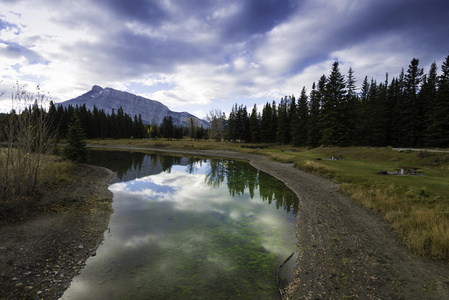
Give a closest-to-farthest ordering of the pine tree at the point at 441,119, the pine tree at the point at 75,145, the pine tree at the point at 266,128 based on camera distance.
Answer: the pine tree at the point at 75,145
the pine tree at the point at 441,119
the pine tree at the point at 266,128

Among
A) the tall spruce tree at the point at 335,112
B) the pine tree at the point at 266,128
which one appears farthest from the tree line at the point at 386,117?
the pine tree at the point at 266,128

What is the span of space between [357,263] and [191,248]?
7.28m

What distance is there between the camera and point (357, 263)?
8664 millimetres

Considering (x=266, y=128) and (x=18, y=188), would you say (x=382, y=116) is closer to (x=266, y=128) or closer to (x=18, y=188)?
(x=266, y=128)

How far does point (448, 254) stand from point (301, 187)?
14.5 metres

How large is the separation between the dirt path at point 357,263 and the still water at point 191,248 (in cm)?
87

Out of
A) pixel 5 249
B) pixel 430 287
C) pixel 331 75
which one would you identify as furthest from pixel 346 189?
pixel 331 75

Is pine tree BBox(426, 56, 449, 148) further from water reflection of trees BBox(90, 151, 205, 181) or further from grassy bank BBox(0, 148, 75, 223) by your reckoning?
grassy bank BBox(0, 148, 75, 223)

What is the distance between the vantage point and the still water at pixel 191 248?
7.46 m

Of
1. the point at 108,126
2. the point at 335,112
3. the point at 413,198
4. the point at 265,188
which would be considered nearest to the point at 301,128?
the point at 335,112

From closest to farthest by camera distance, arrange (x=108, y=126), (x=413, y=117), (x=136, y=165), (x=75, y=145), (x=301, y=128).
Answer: (x=75, y=145)
(x=136, y=165)
(x=413, y=117)
(x=301, y=128)
(x=108, y=126)

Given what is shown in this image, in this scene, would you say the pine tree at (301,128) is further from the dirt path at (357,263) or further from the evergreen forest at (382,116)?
the dirt path at (357,263)

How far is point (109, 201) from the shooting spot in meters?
17.3

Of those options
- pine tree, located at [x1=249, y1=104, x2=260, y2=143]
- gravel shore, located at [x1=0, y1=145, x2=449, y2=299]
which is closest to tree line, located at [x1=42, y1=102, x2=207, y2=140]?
pine tree, located at [x1=249, y1=104, x2=260, y2=143]
